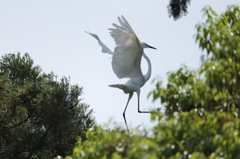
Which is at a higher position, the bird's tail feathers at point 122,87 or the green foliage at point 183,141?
the bird's tail feathers at point 122,87

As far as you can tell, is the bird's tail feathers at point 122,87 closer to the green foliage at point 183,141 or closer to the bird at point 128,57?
the bird at point 128,57

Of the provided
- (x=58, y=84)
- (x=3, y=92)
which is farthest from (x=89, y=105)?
(x=3, y=92)

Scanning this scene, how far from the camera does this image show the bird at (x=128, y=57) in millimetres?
10448

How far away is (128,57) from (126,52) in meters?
0.21

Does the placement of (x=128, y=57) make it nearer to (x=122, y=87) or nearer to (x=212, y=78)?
(x=122, y=87)

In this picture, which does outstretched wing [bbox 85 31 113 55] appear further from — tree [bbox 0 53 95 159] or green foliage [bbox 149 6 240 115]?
green foliage [bbox 149 6 240 115]

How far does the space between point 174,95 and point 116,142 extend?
1.44 m

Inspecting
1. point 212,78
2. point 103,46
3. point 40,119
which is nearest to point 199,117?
point 212,78

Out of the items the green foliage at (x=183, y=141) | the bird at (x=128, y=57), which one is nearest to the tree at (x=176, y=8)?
the bird at (x=128, y=57)

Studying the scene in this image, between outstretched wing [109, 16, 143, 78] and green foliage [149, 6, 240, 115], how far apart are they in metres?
3.43

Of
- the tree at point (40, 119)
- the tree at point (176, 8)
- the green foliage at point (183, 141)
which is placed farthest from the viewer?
the tree at point (40, 119)

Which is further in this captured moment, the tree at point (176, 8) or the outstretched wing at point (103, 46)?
the outstretched wing at point (103, 46)

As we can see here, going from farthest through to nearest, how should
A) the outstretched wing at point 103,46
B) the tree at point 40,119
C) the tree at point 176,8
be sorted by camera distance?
the tree at point 40,119 < the outstretched wing at point 103,46 < the tree at point 176,8

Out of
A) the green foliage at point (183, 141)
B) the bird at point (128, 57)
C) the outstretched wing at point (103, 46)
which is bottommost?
the green foliage at point (183, 141)
